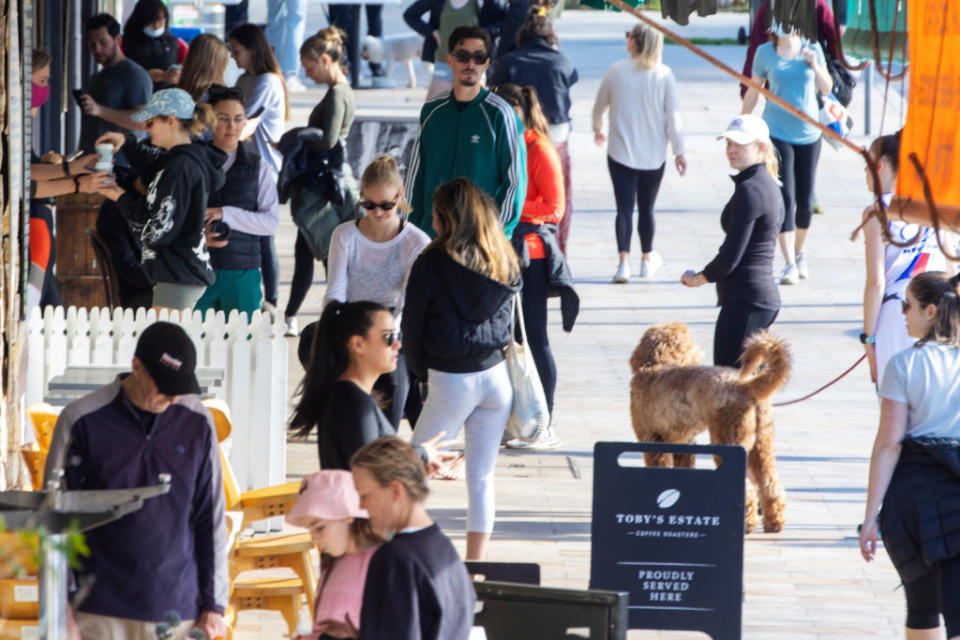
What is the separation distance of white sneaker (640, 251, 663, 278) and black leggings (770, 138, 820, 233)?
1.23 metres

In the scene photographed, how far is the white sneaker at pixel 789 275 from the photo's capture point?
1341cm

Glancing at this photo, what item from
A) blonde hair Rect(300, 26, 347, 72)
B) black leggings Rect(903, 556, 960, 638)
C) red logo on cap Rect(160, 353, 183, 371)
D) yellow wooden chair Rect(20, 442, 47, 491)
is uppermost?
blonde hair Rect(300, 26, 347, 72)

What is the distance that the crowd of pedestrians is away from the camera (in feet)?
14.7

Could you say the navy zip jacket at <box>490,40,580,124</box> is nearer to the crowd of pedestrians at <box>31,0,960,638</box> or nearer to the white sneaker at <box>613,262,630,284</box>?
the crowd of pedestrians at <box>31,0,960,638</box>

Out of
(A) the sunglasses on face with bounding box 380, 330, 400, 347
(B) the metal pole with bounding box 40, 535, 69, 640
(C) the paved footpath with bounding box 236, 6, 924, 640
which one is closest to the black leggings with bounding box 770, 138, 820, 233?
(C) the paved footpath with bounding box 236, 6, 924, 640

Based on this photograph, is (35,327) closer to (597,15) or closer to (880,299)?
(880,299)

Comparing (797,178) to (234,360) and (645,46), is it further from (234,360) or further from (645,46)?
(234,360)

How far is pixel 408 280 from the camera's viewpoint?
6.52 meters

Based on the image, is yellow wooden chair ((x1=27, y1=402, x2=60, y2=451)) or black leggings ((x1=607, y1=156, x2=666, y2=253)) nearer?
yellow wooden chair ((x1=27, y1=402, x2=60, y2=451))

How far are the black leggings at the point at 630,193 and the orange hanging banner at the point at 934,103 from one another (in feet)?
29.7

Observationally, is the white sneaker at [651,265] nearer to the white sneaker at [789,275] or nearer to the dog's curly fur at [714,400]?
the white sneaker at [789,275]

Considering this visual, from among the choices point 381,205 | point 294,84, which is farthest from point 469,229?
point 294,84

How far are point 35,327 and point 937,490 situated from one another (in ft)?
14.0

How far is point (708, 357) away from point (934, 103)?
7095 millimetres
